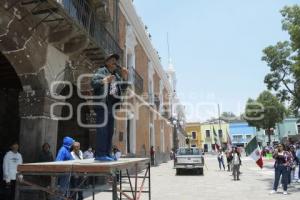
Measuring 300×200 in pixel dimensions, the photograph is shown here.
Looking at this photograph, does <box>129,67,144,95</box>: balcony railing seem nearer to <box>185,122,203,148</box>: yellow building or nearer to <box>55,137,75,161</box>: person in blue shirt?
<box>55,137,75,161</box>: person in blue shirt

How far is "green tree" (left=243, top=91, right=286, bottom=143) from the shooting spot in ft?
138

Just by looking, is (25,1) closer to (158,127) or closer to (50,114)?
(50,114)

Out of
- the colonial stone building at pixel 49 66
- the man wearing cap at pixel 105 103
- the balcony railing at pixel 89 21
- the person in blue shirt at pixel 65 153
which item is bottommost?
the person in blue shirt at pixel 65 153

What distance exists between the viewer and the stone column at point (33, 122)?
7887mm

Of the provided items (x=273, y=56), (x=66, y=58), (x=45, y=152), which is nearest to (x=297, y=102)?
(x=273, y=56)

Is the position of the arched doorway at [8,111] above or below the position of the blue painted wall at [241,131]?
below

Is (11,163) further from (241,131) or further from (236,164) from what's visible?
(241,131)

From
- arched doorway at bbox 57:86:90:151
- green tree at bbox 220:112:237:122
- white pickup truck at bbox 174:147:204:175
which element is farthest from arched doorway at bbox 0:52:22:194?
green tree at bbox 220:112:237:122

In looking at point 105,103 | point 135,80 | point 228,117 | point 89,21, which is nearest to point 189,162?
point 135,80

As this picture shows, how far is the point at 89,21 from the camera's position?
1026 cm

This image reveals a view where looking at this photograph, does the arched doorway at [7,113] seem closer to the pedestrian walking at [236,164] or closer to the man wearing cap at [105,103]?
the man wearing cap at [105,103]

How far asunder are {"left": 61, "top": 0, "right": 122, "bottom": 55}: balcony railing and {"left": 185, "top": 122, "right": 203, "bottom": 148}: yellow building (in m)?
64.2

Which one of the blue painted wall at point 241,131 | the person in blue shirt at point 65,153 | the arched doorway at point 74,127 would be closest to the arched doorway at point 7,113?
the arched doorway at point 74,127

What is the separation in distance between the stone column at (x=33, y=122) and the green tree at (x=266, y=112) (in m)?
37.1
